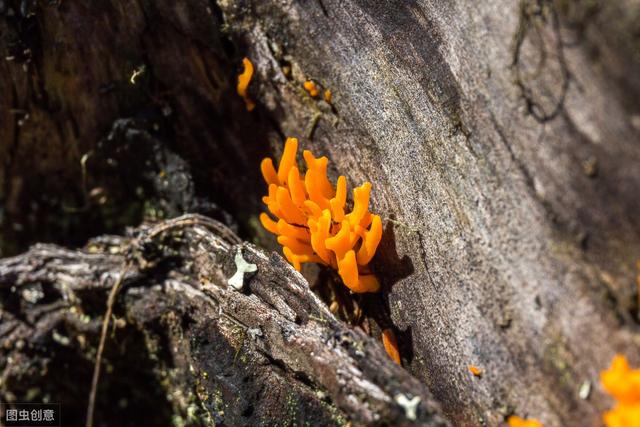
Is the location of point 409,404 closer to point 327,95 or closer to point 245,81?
point 327,95

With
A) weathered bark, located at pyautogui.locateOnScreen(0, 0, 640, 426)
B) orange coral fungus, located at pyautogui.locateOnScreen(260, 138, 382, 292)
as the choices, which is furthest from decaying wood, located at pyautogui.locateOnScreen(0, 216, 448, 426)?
weathered bark, located at pyautogui.locateOnScreen(0, 0, 640, 426)

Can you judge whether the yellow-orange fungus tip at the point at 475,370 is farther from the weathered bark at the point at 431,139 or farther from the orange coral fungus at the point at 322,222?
the orange coral fungus at the point at 322,222

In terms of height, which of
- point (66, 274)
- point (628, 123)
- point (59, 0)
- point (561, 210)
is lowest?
point (66, 274)

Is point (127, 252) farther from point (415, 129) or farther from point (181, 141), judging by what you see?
point (415, 129)

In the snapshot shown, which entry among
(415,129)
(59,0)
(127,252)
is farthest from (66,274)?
(415,129)

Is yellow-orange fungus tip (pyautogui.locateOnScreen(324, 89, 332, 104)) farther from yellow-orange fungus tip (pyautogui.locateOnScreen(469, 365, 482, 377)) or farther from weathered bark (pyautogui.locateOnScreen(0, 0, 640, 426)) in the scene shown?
yellow-orange fungus tip (pyautogui.locateOnScreen(469, 365, 482, 377))

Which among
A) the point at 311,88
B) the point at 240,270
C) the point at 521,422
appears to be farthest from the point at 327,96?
the point at 521,422
